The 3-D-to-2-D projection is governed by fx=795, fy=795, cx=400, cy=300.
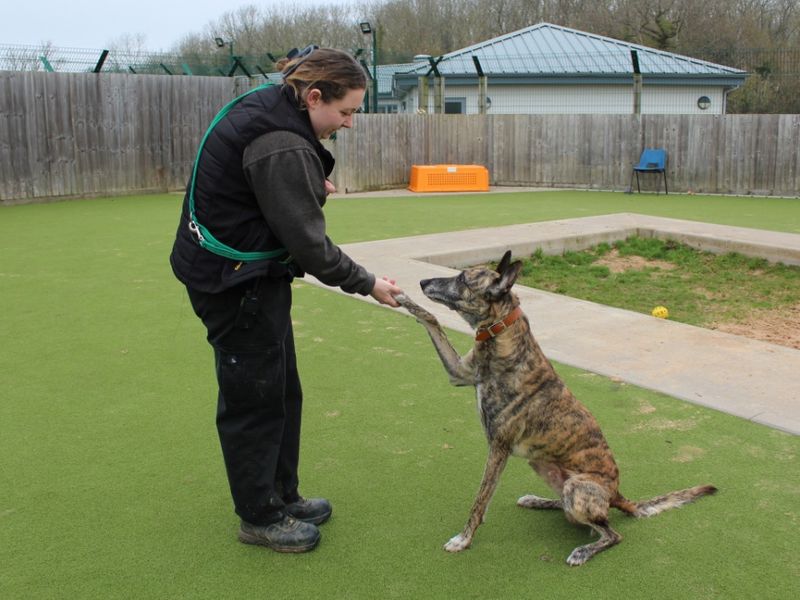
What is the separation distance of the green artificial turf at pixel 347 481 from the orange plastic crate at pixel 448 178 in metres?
11.4

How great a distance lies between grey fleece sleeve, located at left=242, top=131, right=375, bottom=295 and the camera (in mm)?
2816

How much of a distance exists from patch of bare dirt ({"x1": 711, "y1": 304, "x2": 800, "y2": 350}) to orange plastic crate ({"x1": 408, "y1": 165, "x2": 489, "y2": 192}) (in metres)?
10.8

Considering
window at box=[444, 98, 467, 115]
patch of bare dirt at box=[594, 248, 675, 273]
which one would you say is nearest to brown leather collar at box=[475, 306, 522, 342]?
patch of bare dirt at box=[594, 248, 675, 273]

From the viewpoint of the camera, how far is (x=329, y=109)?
2.95 meters

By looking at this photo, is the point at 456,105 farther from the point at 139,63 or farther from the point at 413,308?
the point at 413,308

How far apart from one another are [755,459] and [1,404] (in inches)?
171

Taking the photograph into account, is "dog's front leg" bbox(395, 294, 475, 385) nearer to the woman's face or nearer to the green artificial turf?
the green artificial turf

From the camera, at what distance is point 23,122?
1468cm

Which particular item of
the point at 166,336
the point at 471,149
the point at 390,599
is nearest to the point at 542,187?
the point at 471,149

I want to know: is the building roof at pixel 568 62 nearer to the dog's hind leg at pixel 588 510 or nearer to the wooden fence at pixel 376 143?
the wooden fence at pixel 376 143

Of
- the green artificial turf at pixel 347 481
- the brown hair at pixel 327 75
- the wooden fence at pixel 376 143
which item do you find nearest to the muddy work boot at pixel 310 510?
the green artificial turf at pixel 347 481

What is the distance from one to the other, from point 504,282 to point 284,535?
1.38 metres

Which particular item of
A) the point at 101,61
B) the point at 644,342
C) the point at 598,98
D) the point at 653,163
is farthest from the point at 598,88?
the point at 644,342

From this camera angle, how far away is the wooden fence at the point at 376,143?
590 inches
